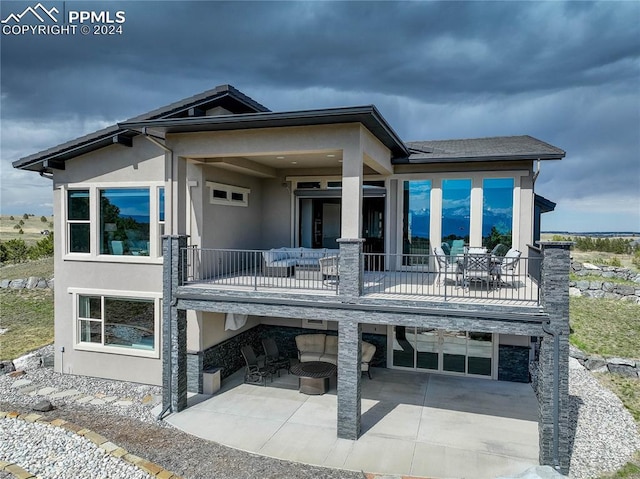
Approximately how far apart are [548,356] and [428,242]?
19.7 feet

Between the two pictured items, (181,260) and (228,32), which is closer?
(181,260)

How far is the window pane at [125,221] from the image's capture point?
11570mm

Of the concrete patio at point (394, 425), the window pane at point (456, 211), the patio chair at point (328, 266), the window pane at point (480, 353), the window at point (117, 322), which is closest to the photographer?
the concrete patio at point (394, 425)

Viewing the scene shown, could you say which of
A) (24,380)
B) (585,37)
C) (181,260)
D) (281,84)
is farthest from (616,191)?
(24,380)

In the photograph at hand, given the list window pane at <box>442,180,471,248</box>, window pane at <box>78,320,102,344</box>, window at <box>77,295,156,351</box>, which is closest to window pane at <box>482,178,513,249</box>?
window pane at <box>442,180,471,248</box>

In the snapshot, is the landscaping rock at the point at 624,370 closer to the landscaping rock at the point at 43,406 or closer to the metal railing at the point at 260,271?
the metal railing at the point at 260,271

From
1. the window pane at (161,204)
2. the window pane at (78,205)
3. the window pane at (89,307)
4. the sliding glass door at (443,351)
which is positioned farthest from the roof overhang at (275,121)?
the sliding glass door at (443,351)

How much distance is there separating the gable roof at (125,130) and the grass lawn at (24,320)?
6.98m

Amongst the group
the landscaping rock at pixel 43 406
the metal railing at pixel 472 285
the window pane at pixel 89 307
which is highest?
the metal railing at pixel 472 285

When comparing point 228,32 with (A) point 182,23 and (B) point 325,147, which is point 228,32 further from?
(B) point 325,147

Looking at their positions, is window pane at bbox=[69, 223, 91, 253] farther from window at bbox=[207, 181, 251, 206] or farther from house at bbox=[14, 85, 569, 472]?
window at bbox=[207, 181, 251, 206]

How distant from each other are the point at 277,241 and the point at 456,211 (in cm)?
623

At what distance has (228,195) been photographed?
12.6 meters

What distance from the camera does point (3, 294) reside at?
2388cm
